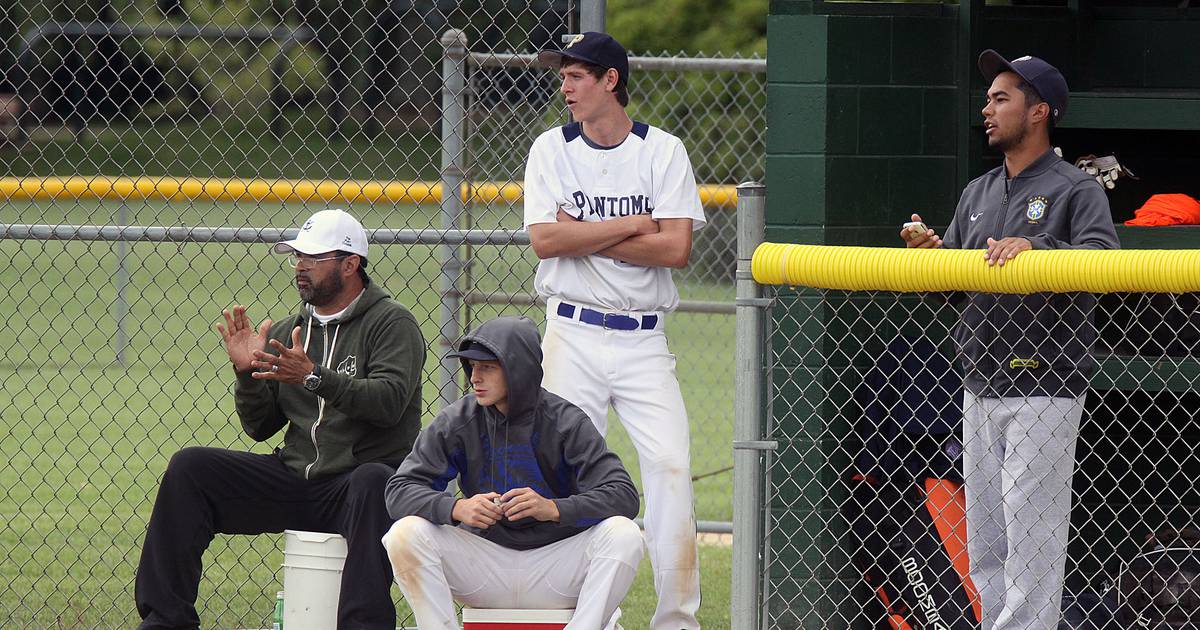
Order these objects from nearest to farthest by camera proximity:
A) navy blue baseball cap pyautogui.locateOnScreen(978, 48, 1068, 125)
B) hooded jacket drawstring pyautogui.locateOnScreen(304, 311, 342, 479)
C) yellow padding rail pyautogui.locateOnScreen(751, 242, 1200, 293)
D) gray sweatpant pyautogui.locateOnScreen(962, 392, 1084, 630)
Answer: yellow padding rail pyautogui.locateOnScreen(751, 242, 1200, 293), gray sweatpant pyautogui.locateOnScreen(962, 392, 1084, 630), navy blue baseball cap pyautogui.locateOnScreen(978, 48, 1068, 125), hooded jacket drawstring pyautogui.locateOnScreen(304, 311, 342, 479)

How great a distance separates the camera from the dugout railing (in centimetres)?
491

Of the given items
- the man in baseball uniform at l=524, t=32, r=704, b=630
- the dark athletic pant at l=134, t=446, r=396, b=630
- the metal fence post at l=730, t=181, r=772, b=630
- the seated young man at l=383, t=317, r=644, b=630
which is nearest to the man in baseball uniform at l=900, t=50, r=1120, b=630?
the metal fence post at l=730, t=181, r=772, b=630

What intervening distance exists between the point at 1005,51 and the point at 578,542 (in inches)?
96.6

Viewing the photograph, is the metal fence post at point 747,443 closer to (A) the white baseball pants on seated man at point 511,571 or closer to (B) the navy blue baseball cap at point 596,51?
(A) the white baseball pants on seated man at point 511,571

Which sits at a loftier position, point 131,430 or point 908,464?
point 908,464

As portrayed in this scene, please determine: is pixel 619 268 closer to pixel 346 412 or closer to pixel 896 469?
pixel 346 412

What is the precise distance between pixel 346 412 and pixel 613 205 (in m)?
1.07

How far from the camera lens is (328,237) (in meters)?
5.15

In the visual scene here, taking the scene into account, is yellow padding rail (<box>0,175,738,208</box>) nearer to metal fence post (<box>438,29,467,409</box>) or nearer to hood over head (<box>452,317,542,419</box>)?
metal fence post (<box>438,29,467,409</box>)

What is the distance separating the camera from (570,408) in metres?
4.65

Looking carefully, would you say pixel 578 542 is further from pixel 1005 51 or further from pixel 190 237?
pixel 1005 51

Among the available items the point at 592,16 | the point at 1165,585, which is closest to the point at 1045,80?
the point at 592,16

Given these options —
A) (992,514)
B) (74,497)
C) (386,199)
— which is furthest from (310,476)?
(74,497)

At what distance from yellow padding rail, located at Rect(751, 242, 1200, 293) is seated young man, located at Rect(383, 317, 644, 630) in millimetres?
730
